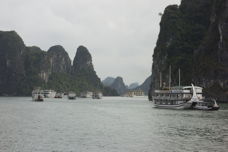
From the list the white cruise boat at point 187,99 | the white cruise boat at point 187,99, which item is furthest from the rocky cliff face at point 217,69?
the white cruise boat at point 187,99

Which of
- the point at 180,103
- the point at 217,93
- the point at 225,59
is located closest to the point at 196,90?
the point at 180,103

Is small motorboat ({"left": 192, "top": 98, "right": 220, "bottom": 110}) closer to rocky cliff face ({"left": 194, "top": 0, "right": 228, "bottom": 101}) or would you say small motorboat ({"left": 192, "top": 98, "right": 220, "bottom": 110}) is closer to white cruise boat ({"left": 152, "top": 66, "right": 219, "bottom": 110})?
white cruise boat ({"left": 152, "top": 66, "right": 219, "bottom": 110})

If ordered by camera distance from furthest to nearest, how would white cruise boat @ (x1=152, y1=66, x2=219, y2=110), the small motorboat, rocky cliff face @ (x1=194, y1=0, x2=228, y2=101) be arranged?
rocky cliff face @ (x1=194, y1=0, x2=228, y2=101) → white cruise boat @ (x1=152, y1=66, x2=219, y2=110) → the small motorboat

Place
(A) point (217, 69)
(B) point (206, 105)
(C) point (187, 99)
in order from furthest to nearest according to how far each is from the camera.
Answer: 1. (A) point (217, 69)
2. (C) point (187, 99)
3. (B) point (206, 105)

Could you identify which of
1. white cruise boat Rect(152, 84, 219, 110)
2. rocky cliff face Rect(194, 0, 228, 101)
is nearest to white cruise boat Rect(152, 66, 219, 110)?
white cruise boat Rect(152, 84, 219, 110)

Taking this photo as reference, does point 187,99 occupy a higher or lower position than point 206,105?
higher

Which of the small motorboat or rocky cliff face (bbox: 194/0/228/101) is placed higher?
rocky cliff face (bbox: 194/0/228/101)

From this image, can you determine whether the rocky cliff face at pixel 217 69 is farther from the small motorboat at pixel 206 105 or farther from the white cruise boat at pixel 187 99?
the small motorboat at pixel 206 105

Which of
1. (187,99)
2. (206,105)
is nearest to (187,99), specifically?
(187,99)

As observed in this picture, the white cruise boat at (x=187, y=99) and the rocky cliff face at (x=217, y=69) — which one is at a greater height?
the rocky cliff face at (x=217, y=69)

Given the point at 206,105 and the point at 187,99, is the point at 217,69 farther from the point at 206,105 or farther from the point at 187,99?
the point at 206,105

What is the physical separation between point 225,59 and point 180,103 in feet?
227

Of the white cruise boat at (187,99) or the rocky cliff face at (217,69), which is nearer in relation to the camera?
the white cruise boat at (187,99)

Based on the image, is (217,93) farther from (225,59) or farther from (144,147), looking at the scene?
(144,147)
